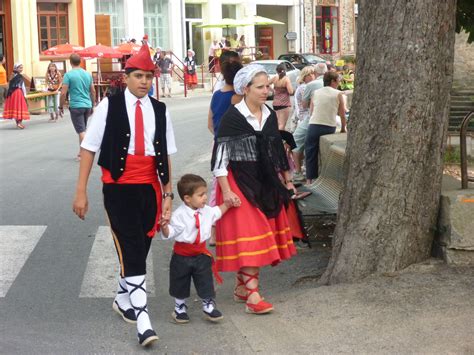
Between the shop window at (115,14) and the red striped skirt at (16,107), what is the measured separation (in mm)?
17948

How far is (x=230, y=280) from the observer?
27.3 ft

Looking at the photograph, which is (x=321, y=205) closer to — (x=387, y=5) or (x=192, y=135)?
(x=387, y=5)

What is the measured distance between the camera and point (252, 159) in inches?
281

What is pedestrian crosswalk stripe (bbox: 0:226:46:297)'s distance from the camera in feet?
27.2

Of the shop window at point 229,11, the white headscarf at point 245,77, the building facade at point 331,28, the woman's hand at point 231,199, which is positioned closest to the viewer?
the woman's hand at point 231,199

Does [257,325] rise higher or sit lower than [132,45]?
lower

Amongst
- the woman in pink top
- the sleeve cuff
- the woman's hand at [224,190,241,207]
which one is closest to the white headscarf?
the sleeve cuff

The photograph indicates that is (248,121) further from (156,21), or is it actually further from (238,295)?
(156,21)

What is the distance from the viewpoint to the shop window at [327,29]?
193 feet

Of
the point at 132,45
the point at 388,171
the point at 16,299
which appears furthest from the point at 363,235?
the point at 132,45

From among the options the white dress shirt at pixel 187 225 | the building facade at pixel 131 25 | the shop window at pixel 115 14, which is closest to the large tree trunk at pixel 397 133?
the white dress shirt at pixel 187 225

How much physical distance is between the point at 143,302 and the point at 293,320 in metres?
1.11

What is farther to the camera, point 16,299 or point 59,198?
point 59,198

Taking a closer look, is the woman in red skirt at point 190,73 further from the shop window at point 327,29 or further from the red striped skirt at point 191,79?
the shop window at point 327,29
